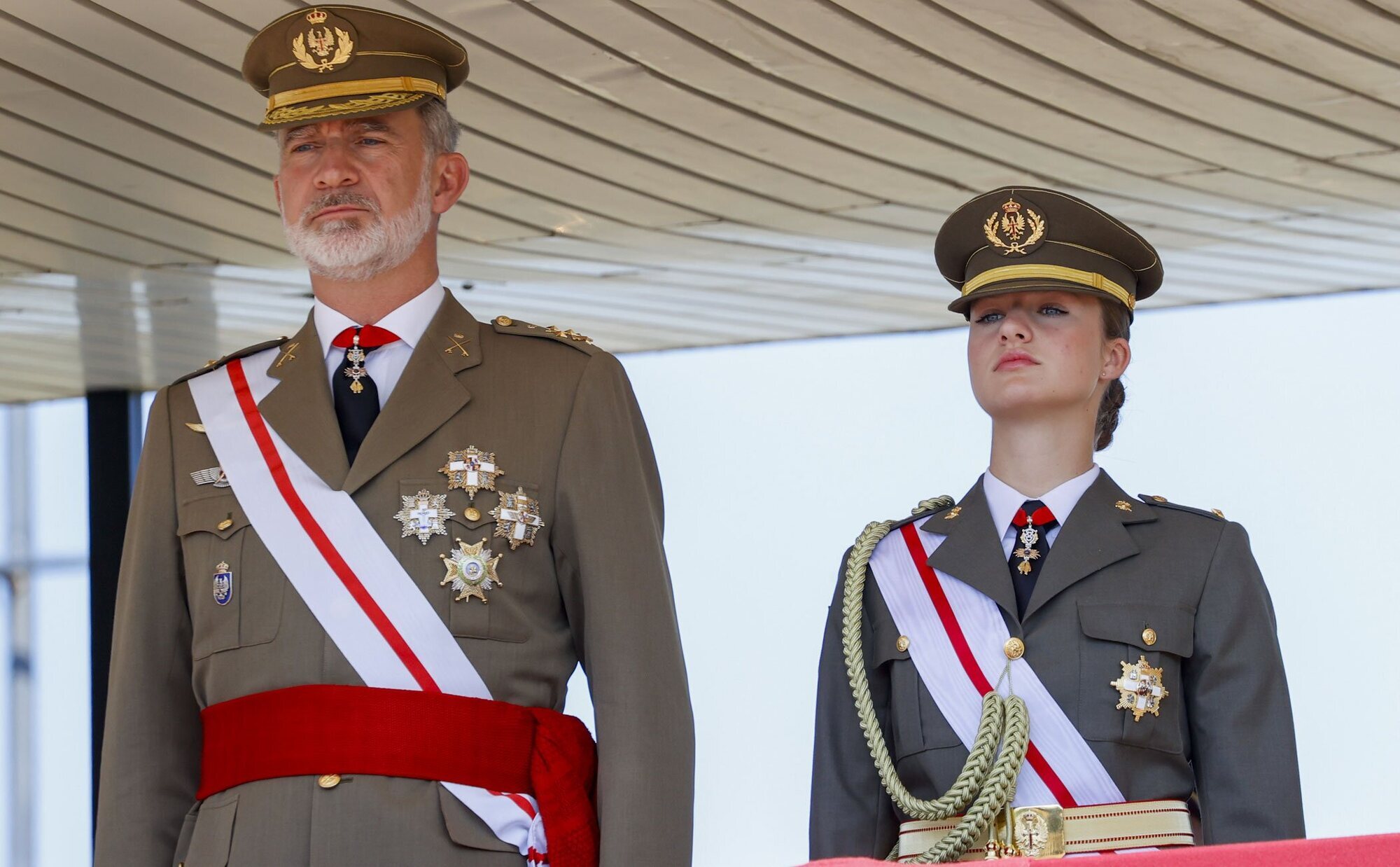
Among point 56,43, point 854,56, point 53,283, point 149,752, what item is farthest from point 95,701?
point 149,752

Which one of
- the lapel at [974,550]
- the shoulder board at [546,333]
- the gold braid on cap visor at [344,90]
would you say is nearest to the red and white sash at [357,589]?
the shoulder board at [546,333]

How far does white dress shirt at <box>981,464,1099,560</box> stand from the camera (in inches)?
110

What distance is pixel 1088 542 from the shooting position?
2.73 m

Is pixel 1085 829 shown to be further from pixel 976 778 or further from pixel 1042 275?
pixel 1042 275

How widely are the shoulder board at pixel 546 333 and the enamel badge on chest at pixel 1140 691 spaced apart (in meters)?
0.85

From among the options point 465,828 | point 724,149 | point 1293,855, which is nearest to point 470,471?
point 465,828

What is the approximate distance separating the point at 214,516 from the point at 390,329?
33 cm

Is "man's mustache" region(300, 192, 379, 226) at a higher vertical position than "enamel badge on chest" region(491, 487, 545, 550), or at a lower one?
higher

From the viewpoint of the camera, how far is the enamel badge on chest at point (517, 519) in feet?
7.48

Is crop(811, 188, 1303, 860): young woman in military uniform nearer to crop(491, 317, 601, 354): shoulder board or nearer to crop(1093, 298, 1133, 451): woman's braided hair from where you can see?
crop(1093, 298, 1133, 451): woman's braided hair

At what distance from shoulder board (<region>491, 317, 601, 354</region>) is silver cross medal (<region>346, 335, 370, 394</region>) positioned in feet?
0.59

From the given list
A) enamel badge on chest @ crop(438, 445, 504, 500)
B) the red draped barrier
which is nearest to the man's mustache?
enamel badge on chest @ crop(438, 445, 504, 500)

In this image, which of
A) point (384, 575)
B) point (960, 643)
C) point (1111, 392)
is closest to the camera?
point (384, 575)

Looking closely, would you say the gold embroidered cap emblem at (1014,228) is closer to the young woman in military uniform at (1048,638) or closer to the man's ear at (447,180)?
the young woman in military uniform at (1048,638)
